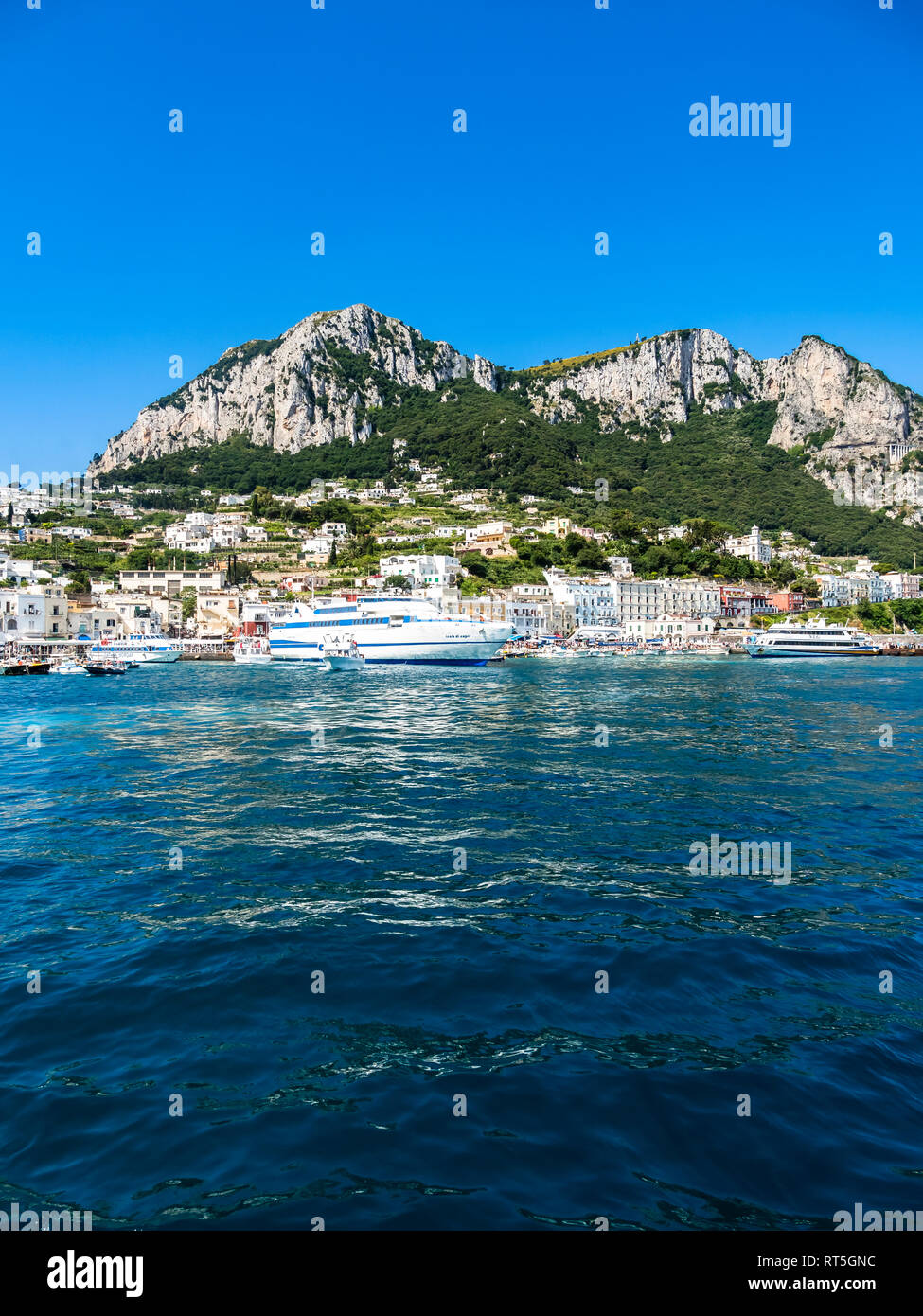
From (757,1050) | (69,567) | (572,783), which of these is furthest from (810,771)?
(69,567)

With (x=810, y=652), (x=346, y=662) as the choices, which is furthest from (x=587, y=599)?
(x=346, y=662)

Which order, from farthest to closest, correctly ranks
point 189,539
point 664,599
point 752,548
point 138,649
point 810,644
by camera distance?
point 752,548 < point 189,539 < point 664,599 < point 810,644 < point 138,649

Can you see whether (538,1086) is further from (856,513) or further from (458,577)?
(856,513)

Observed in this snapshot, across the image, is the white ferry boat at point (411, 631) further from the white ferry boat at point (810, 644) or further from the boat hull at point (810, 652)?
the white ferry boat at point (810, 644)

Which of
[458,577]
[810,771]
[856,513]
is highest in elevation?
[856,513]

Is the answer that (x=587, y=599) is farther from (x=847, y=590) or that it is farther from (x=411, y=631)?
(x=411, y=631)

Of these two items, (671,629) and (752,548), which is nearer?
(671,629)

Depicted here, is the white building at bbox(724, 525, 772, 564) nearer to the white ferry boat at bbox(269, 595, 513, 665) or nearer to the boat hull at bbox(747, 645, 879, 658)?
the boat hull at bbox(747, 645, 879, 658)
